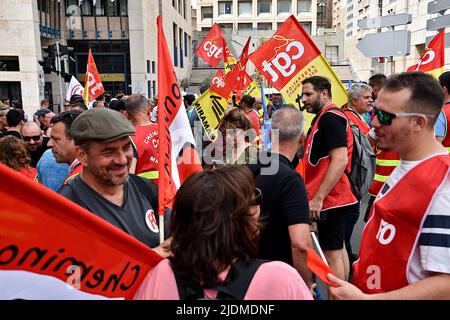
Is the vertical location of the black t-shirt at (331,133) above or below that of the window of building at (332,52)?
below

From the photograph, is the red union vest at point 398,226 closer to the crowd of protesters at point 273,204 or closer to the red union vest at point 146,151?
the crowd of protesters at point 273,204

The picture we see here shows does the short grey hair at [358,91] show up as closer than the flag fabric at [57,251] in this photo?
No

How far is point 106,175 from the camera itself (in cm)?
216

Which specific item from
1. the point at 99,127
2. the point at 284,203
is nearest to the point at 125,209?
the point at 99,127

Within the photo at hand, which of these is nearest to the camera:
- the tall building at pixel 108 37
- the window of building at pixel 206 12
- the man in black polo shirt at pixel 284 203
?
the man in black polo shirt at pixel 284 203

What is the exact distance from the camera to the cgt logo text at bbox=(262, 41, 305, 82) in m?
4.75

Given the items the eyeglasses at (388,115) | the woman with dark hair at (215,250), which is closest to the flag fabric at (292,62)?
the eyeglasses at (388,115)

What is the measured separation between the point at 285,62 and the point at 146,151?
6.38 ft

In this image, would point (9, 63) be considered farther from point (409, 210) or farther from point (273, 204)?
point (409, 210)

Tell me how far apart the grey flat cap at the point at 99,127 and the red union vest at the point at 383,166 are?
10.1 ft

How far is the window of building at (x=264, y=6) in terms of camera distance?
218ft

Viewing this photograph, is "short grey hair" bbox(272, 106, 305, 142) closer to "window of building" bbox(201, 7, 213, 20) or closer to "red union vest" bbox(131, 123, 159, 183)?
"red union vest" bbox(131, 123, 159, 183)
